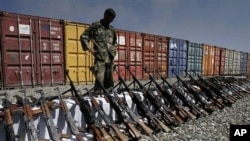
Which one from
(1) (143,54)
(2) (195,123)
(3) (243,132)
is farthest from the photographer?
(1) (143,54)

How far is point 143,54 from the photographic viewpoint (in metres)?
15.1

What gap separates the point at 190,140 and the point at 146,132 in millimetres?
764

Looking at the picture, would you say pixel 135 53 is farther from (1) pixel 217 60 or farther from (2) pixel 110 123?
(1) pixel 217 60

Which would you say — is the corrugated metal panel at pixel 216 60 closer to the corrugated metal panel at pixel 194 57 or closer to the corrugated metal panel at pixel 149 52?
the corrugated metal panel at pixel 194 57

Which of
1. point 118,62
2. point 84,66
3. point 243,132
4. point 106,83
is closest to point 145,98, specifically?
point 106,83

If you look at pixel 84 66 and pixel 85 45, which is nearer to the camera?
pixel 85 45

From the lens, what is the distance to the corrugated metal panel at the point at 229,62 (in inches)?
1021

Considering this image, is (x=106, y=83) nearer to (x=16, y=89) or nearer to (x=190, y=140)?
(x=190, y=140)

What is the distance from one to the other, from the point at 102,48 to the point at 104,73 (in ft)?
1.86

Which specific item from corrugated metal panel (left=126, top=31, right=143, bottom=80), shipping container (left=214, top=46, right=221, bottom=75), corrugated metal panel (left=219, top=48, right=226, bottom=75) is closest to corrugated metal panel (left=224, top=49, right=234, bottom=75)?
corrugated metal panel (left=219, top=48, right=226, bottom=75)

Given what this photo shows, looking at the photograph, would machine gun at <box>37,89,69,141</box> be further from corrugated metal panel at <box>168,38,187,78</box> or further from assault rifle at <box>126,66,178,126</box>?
corrugated metal panel at <box>168,38,187,78</box>

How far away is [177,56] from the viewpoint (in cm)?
1830

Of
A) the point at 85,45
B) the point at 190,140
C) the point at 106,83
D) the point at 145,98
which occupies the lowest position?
the point at 190,140

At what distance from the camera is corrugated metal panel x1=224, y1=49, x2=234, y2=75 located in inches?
1021
